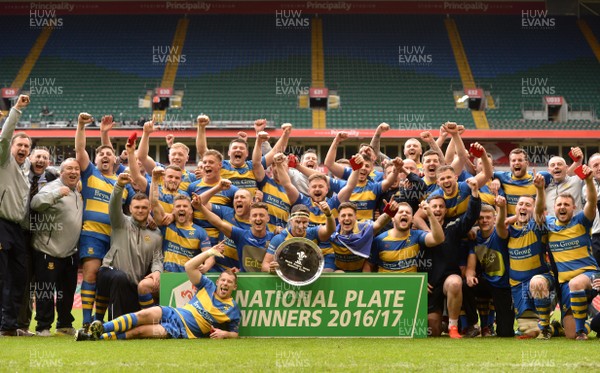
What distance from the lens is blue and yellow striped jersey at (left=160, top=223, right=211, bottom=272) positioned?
7402mm

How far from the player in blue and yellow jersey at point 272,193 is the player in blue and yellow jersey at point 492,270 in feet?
6.59

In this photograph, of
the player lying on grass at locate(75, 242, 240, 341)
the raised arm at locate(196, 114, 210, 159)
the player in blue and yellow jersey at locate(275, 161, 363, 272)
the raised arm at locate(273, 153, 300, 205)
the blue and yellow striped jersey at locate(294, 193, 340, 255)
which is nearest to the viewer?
the player lying on grass at locate(75, 242, 240, 341)

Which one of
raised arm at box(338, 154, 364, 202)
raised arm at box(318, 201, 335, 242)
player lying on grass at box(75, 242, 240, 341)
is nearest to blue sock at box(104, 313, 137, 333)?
player lying on grass at box(75, 242, 240, 341)

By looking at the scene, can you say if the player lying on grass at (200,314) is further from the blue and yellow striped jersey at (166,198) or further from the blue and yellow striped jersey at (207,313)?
the blue and yellow striped jersey at (166,198)

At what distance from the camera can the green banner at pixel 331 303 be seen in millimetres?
6809

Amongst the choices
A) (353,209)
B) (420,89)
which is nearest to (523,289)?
(353,209)

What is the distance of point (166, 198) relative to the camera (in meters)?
7.90

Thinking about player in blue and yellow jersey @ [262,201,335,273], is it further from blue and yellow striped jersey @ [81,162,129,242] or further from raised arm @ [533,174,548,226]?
raised arm @ [533,174,548,226]

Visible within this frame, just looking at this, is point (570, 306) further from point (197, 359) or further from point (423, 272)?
point (197, 359)

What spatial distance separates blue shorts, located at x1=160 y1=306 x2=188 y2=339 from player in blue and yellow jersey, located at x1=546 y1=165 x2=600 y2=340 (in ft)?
11.7

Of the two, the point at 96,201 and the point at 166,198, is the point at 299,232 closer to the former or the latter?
the point at 166,198

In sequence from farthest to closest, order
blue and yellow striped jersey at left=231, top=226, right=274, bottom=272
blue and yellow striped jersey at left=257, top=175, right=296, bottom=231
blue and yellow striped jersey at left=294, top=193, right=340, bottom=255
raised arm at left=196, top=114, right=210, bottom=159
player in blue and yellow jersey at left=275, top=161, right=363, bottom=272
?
1. raised arm at left=196, top=114, right=210, bottom=159
2. blue and yellow striped jersey at left=257, top=175, right=296, bottom=231
3. blue and yellow striped jersey at left=294, top=193, right=340, bottom=255
4. player in blue and yellow jersey at left=275, top=161, right=363, bottom=272
5. blue and yellow striped jersey at left=231, top=226, right=274, bottom=272

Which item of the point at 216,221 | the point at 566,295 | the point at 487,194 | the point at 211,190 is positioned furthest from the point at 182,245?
the point at 566,295

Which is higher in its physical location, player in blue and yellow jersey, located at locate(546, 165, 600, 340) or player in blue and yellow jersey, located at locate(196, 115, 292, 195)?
player in blue and yellow jersey, located at locate(196, 115, 292, 195)
